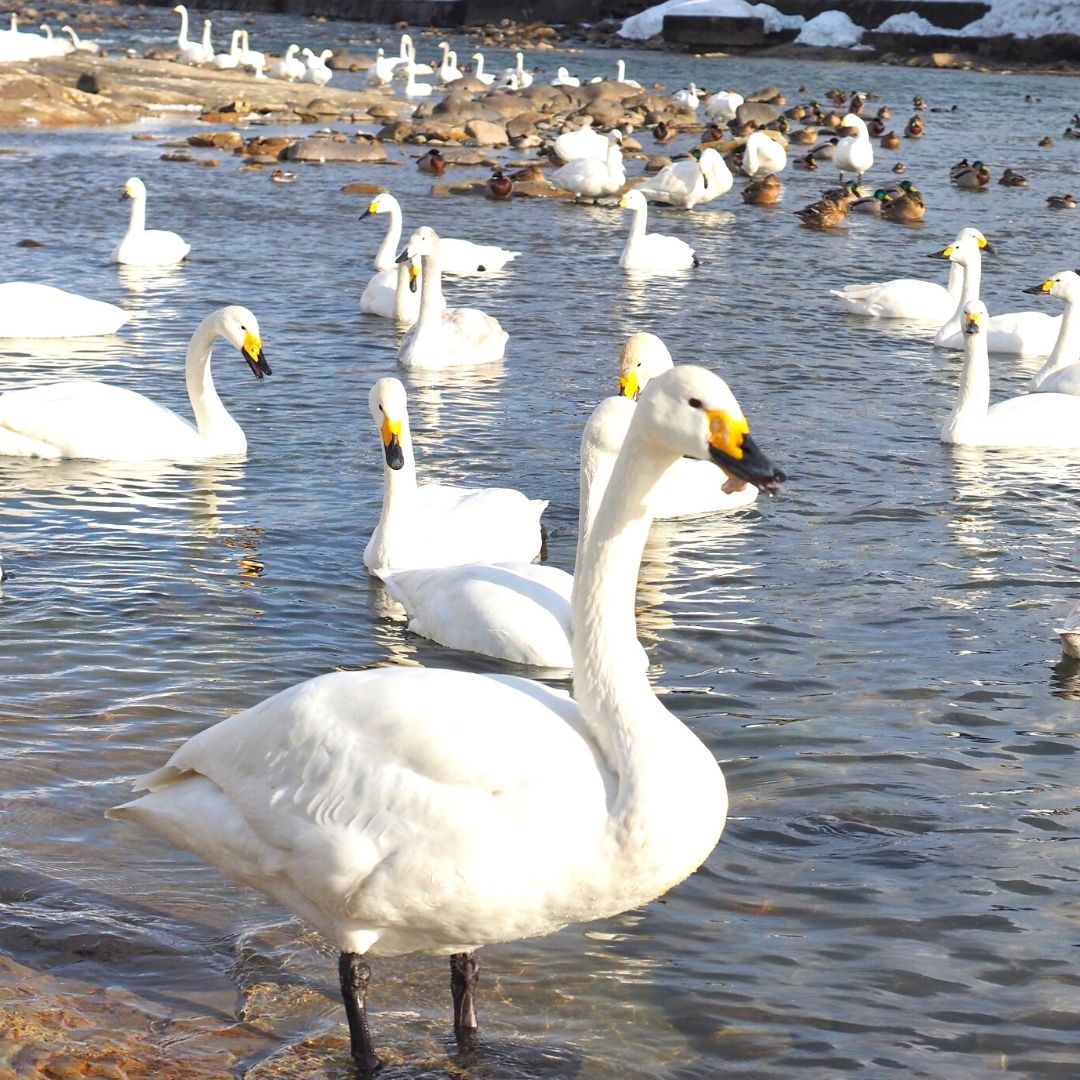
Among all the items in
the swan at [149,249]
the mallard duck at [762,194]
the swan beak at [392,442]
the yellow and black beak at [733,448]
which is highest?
the yellow and black beak at [733,448]

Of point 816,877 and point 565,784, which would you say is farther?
point 816,877

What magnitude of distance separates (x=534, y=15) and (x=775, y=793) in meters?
80.5

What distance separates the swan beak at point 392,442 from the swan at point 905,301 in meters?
8.99

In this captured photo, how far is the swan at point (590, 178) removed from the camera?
26219 millimetres

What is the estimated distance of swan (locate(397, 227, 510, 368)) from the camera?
47.9 feet

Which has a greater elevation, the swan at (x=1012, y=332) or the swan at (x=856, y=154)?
the swan at (x=856, y=154)

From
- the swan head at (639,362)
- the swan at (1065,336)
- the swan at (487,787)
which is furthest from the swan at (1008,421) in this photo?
the swan at (487,787)

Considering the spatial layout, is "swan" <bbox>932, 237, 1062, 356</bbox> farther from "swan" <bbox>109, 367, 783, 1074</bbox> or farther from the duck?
"swan" <bbox>109, 367, 783, 1074</bbox>

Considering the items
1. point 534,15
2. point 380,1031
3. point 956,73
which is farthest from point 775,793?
point 534,15

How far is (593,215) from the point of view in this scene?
25.1 metres

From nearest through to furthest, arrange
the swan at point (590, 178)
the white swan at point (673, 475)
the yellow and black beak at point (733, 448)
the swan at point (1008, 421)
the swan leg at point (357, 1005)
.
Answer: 1. the yellow and black beak at point (733, 448)
2. the swan leg at point (357, 1005)
3. the white swan at point (673, 475)
4. the swan at point (1008, 421)
5. the swan at point (590, 178)

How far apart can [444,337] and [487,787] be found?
10.6m

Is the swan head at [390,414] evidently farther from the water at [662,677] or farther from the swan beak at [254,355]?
the swan beak at [254,355]

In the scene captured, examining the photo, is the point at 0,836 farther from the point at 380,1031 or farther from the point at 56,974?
the point at 380,1031
